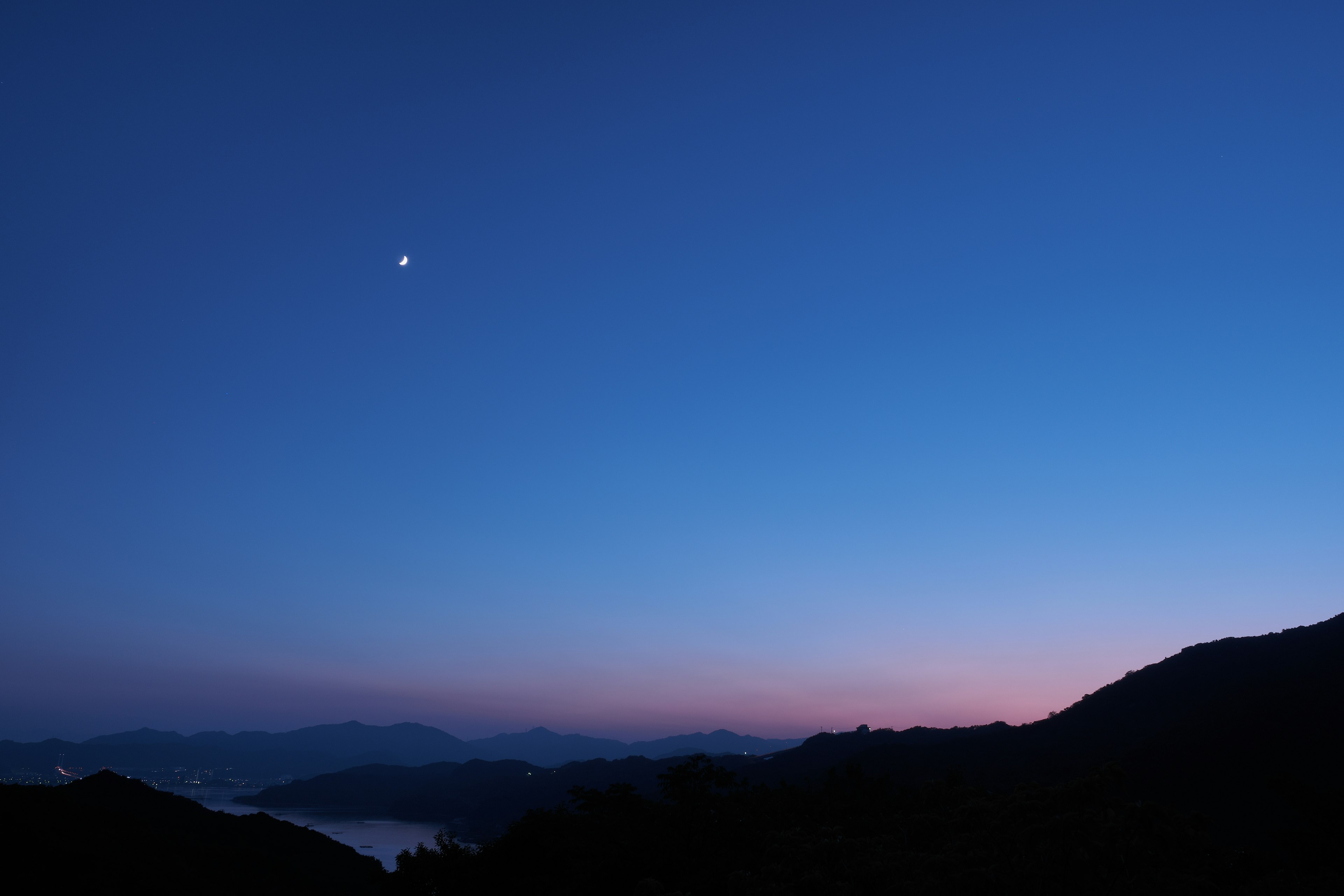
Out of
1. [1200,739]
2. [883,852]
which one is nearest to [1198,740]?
[1200,739]

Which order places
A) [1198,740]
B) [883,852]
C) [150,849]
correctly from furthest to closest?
[1198,740] → [150,849] → [883,852]

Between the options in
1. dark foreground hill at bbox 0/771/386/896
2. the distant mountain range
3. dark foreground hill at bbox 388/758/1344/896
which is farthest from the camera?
the distant mountain range

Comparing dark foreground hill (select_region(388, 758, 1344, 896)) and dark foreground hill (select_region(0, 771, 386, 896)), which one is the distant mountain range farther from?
dark foreground hill (select_region(0, 771, 386, 896))

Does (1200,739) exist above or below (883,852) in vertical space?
below

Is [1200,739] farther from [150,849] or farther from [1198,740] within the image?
[150,849]

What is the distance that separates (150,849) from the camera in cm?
6031

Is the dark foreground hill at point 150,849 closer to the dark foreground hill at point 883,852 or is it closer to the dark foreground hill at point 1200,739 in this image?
the dark foreground hill at point 883,852

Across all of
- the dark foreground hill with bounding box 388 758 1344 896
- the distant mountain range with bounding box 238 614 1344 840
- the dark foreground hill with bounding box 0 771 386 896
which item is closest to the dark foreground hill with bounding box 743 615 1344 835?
the distant mountain range with bounding box 238 614 1344 840

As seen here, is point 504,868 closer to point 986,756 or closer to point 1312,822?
point 1312,822

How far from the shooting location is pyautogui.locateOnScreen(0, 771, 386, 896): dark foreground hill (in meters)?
46.1

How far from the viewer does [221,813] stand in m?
93.9

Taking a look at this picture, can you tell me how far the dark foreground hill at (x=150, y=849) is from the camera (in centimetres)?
4612

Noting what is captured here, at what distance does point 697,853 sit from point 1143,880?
22822mm

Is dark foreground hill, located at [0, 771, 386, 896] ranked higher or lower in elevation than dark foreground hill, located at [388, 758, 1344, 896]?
lower
